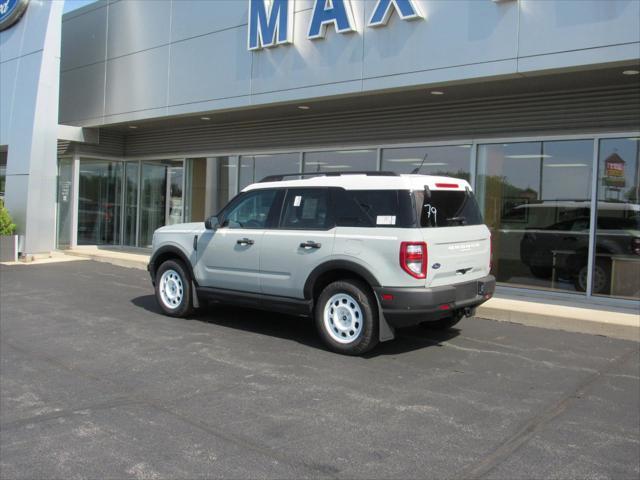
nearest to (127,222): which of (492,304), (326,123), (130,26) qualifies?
(130,26)

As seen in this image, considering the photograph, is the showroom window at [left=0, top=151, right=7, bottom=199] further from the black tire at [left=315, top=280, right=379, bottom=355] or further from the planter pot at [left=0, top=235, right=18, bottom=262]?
the black tire at [left=315, top=280, right=379, bottom=355]

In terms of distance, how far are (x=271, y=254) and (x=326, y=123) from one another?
605 cm

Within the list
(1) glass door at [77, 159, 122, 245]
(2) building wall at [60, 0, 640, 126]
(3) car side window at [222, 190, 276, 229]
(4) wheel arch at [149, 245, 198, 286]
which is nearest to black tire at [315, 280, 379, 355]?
(3) car side window at [222, 190, 276, 229]

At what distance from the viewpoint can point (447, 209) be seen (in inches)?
250

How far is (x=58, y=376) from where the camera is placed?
544 centimetres

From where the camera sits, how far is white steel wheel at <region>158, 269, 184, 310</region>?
26.4 ft

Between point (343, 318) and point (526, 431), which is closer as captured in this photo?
point (526, 431)

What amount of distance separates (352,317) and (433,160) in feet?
17.9

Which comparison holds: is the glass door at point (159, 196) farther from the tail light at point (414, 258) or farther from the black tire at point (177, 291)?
the tail light at point (414, 258)

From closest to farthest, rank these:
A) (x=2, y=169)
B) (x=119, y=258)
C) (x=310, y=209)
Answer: (x=310, y=209), (x=119, y=258), (x=2, y=169)

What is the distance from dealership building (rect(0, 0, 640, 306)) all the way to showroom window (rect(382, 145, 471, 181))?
2 centimetres

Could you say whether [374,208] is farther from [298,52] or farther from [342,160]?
[342,160]

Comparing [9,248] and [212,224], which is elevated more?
[212,224]

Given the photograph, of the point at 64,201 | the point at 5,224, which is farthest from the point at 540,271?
the point at 64,201
